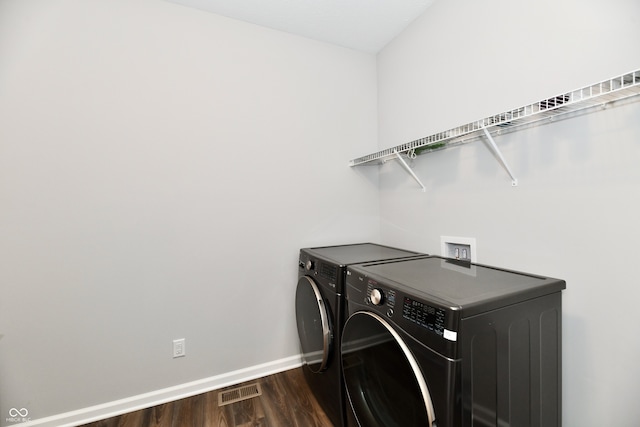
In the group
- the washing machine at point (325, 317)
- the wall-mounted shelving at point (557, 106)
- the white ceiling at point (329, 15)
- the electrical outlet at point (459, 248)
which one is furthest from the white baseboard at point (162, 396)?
the white ceiling at point (329, 15)

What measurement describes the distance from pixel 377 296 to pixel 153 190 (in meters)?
1.49

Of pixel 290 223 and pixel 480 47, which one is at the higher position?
pixel 480 47

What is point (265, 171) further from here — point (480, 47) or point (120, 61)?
point (480, 47)

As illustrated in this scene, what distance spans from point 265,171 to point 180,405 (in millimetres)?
1597

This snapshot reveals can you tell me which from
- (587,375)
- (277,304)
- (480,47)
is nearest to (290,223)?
(277,304)

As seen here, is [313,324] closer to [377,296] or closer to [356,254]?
[356,254]

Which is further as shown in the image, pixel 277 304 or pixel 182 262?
pixel 277 304

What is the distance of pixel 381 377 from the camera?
105cm

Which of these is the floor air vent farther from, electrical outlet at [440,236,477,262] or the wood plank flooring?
electrical outlet at [440,236,477,262]

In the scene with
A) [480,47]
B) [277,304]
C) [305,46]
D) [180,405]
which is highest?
[305,46]

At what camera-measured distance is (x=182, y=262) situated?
176 centimetres

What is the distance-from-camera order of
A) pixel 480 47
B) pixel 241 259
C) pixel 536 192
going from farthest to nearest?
1. pixel 241 259
2. pixel 480 47
3. pixel 536 192

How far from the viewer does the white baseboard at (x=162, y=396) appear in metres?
1.52

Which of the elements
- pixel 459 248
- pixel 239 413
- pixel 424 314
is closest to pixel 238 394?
pixel 239 413
